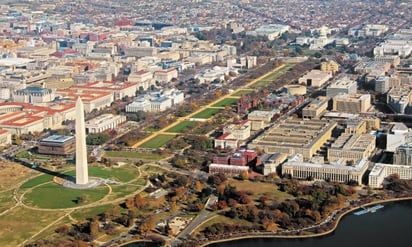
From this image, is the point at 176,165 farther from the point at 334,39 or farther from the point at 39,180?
the point at 334,39

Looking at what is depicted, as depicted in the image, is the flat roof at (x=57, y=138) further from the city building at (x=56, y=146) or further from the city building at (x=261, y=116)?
the city building at (x=261, y=116)

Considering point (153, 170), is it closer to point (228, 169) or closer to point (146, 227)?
point (228, 169)

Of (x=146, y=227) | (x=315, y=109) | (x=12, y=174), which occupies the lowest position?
(x=146, y=227)

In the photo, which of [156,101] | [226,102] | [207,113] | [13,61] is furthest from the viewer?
[13,61]

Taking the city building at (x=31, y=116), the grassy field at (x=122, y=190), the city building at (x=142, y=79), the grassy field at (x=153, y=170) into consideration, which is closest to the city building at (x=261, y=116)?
the grassy field at (x=153, y=170)

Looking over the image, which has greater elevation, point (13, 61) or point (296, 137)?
point (13, 61)

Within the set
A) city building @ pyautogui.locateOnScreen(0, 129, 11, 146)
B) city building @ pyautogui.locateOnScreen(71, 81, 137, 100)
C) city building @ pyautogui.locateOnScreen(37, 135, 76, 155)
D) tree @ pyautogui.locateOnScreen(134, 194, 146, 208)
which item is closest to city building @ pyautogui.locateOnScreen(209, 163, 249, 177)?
tree @ pyautogui.locateOnScreen(134, 194, 146, 208)

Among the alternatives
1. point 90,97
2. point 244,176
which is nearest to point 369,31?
point 90,97
